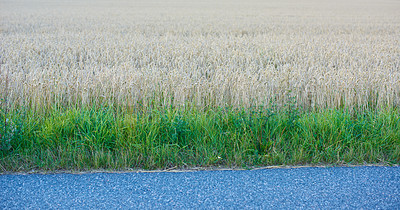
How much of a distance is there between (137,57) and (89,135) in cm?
533

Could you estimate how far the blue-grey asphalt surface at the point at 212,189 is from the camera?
2.49m

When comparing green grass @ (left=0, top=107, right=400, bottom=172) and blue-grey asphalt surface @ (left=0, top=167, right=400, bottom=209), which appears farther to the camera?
green grass @ (left=0, top=107, right=400, bottom=172)

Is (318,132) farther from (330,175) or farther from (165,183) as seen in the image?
(165,183)

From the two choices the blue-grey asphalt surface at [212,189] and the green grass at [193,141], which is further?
the green grass at [193,141]

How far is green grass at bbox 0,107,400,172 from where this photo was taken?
3.39m

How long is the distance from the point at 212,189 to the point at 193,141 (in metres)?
1.18

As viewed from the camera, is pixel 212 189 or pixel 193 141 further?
pixel 193 141

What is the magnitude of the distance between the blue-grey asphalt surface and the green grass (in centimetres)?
31

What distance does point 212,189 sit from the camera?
2736mm

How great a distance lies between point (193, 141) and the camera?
152 inches

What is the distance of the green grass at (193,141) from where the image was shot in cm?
339

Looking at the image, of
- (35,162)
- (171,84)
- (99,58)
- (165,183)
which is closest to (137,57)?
(99,58)

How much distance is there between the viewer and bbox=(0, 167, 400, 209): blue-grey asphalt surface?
8.18ft

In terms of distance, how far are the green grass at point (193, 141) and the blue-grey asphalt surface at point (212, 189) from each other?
1.01ft
